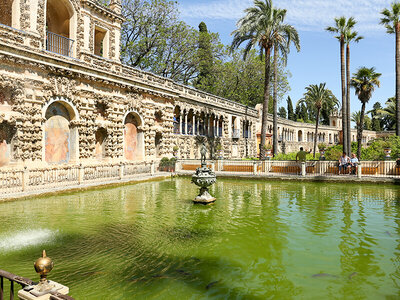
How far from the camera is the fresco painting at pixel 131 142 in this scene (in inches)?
883

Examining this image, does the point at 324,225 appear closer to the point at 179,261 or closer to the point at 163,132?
the point at 179,261

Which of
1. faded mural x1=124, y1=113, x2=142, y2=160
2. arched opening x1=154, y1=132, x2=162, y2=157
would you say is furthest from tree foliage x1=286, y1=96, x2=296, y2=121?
faded mural x1=124, y1=113, x2=142, y2=160

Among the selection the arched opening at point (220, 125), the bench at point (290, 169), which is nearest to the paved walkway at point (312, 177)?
the bench at point (290, 169)

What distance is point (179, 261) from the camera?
5.92m

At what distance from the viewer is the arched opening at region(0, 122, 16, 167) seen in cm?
1442

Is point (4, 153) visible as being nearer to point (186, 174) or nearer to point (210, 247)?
point (186, 174)

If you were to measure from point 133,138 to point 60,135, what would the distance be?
21.3 feet

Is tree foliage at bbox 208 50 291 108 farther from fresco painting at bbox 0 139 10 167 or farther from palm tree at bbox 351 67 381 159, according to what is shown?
fresco painting at bbox 0 139 10 167

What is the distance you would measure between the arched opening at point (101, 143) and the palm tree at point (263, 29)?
13.0 metres

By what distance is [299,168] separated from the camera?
2036 cm

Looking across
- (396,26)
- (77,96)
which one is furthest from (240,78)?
(77,96)

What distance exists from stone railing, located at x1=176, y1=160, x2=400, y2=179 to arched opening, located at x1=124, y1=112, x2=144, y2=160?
335 cm

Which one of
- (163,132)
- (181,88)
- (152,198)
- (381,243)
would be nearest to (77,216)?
(152,198)

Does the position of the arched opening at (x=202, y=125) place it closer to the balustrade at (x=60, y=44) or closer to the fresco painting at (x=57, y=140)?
the balustrade at (x=60, y=44)
